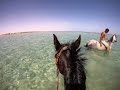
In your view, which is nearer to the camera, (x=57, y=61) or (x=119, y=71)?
(x=57, y=61)

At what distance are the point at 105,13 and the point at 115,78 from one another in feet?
3.82

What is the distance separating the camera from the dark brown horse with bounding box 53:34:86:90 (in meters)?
0.59

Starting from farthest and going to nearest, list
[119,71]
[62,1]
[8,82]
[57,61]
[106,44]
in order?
[106,44], [119,71], [62,1], [8,82], [57,61]

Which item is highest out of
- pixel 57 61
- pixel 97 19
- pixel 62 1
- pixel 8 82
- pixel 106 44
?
pixel 62 1

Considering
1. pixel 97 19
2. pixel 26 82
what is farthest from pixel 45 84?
pixel 97 19

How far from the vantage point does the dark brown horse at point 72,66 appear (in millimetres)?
586

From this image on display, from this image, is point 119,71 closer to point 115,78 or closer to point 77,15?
point 115,78

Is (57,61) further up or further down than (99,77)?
further up

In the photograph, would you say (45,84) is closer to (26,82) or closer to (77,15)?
(26,82)

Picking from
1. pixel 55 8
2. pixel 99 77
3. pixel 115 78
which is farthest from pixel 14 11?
pixel 115 78

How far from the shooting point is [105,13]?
10.7 feet

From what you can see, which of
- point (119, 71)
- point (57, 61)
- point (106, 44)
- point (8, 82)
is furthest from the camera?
point (106, 44)

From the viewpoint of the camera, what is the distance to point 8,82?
2734 mm

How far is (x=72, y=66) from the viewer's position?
60 centimetres
